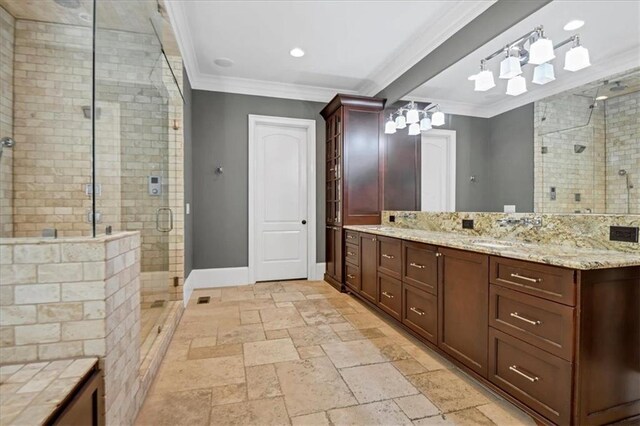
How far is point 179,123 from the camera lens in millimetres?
3365

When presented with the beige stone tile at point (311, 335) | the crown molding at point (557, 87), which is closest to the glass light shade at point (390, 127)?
the crown molding at point (557, 87)

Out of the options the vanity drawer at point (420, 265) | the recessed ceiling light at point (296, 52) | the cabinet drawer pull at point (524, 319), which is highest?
the recessed ceiling light at point (296, 52)

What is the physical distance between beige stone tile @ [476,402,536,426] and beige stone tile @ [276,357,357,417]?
2.38ft

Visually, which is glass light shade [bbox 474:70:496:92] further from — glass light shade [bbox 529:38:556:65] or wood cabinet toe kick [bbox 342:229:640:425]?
wood cabinet toe kick [bbox 342:229:640:425]

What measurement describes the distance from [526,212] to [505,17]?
4.85ft

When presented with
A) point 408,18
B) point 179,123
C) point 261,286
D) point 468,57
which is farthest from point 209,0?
point 261,286

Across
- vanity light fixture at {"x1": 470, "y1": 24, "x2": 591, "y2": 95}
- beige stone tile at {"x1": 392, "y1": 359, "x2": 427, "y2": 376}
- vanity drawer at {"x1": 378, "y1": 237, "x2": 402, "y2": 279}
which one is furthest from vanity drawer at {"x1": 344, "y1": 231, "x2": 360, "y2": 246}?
vanity light fixture at {"x1": 470, "y1": 24, "x2": 591, "y2": 95}

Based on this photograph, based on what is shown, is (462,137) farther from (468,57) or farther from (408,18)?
(408,18)

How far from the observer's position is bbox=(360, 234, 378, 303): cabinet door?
10.7 feet

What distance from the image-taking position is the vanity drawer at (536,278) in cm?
140

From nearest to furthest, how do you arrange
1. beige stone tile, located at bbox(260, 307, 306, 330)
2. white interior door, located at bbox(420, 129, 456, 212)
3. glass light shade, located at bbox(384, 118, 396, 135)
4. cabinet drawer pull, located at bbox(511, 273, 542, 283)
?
cabinet drawer pull, located at bbox(511, 273, 542, 283) < beige stone tile, located at bbox(260, 307, 306, 330) < white interior door, located at bbox(420, 129, 456, 212) < glass light shade, located at bbox(384, 118, 396, 135)

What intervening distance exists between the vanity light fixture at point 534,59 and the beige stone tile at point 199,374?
2.92 m

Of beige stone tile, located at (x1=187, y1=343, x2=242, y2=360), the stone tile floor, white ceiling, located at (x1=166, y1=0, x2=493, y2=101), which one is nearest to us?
the stone tile floor

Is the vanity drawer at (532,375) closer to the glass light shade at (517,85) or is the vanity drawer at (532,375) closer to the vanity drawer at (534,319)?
the vanity drawer at (534,319)
